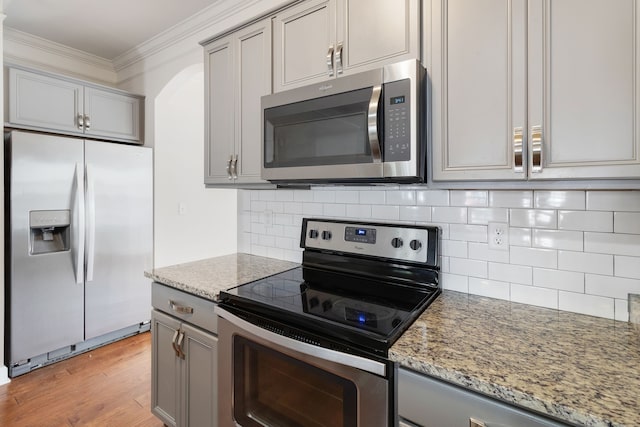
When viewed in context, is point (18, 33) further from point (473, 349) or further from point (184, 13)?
point (473, 349)

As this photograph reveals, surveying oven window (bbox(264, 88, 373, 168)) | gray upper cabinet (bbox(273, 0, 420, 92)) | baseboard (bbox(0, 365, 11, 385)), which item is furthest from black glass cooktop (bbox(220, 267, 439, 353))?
baseboard (bbox(0, 365, 11, 385))

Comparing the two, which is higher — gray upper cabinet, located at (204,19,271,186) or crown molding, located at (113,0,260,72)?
crown molding, located at (113,0,260,72)

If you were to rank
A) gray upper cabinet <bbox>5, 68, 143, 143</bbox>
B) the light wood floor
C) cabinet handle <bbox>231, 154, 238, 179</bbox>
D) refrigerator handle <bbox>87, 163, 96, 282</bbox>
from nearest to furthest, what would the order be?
cabinet handle <bbox>231, 154, 238, 179</bbox>
the light wood floor
gray upper cabinet <bbox>5, 68, 143, 143</bbox>
refrigerator handle <bbox>87, 163, 96, 282</bbox>

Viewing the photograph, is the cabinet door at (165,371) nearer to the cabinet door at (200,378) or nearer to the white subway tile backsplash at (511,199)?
the cabinet door at (200,378)

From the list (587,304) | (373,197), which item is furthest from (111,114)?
(587,304)

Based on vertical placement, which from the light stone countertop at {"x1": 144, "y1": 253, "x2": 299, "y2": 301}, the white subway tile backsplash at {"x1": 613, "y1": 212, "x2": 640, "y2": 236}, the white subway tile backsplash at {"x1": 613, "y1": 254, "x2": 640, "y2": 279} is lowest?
the light stone countertop at {"x1": 144, "y1": 253, "x2": 299, "y2": 301}

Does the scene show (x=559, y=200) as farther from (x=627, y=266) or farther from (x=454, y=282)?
(x=454, y=282)

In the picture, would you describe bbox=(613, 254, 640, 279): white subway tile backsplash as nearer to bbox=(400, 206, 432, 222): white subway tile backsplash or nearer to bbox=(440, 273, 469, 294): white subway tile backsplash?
bbox=(440, 273, 469, 294): white subway tile backsplash

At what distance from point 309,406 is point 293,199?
1.13 meters

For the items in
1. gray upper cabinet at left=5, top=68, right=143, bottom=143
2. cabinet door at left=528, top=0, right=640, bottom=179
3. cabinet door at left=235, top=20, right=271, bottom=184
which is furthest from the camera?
gray upper cabinet at left=5, top=68, right=143, bottom=143

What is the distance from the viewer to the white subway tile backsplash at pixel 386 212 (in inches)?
63.1

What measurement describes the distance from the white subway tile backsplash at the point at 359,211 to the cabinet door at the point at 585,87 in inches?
31.3

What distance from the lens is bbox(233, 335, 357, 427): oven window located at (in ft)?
3.46

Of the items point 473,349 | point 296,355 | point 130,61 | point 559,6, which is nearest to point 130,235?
point 130,61
